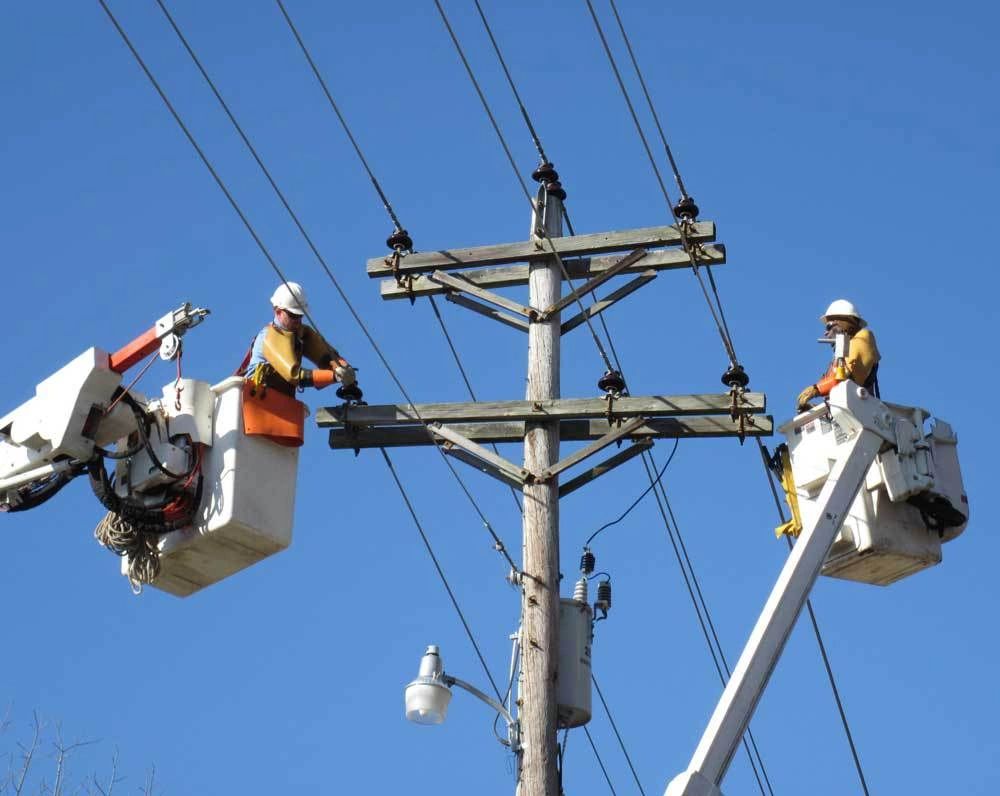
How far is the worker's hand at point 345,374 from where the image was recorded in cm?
1339

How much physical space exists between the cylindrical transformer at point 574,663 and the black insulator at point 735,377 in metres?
1.61

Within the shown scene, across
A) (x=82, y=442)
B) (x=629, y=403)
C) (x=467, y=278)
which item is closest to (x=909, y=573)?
(x=629, y=403)

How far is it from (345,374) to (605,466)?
5.49 ft

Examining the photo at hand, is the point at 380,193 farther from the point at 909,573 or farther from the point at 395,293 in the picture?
the point at 909,573

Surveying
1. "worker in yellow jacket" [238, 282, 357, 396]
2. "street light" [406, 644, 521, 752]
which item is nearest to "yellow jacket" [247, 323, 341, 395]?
A: "worker in yellow jacket" [238, 282, 357, 396]

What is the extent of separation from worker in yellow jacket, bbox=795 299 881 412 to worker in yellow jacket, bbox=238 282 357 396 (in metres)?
2.88

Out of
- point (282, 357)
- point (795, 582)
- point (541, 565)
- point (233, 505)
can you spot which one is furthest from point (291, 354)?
point (795, 582)

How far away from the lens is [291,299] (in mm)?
13570

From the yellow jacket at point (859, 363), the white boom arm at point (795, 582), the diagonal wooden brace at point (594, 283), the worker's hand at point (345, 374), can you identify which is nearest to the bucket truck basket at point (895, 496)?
the white boom arm at point (795, 582)

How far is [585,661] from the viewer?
494 inches

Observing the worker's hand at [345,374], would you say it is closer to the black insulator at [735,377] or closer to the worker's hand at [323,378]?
the worker's hand at [323,378]

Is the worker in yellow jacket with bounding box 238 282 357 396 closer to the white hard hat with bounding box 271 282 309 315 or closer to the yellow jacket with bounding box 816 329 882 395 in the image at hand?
the white hard hat with bounding box 271 282 309 315

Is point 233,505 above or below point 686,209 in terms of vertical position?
below

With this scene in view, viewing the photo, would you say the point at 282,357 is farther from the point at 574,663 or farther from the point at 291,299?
the point at 574,663
